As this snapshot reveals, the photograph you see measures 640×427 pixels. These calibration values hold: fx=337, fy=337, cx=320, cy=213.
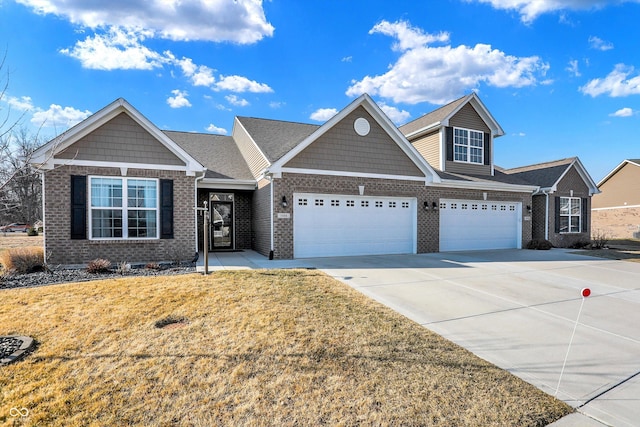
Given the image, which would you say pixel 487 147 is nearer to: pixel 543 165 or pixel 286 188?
pixel 543 165

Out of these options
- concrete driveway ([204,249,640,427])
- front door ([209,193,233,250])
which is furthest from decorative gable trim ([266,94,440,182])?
front door ([209,193,233,250])

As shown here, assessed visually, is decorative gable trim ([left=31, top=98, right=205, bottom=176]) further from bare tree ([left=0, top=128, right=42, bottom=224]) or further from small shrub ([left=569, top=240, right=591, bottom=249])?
small shrub ([left=569, top=240, right=591, bottom=249])

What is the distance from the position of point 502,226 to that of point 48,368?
686 inches

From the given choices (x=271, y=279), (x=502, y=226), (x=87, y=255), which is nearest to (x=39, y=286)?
(x=87, y=255)

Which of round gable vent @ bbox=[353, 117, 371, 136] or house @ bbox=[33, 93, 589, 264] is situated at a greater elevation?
round gable vent @ bbox=[353, 117, 371, 136]

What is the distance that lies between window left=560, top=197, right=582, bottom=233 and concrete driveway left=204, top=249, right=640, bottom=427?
23.6 ft

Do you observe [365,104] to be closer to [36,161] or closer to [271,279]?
[271,279]

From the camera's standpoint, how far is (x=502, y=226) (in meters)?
16.5

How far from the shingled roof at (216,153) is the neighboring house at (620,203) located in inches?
1165

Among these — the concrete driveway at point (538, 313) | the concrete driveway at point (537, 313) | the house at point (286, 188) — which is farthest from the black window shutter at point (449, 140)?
the concrete driveway at point (538, 313)

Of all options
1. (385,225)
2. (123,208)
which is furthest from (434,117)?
(123,208)

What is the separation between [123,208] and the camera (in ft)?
35.4

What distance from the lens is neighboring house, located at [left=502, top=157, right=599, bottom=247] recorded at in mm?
17906

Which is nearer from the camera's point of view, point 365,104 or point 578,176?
point 365,104
